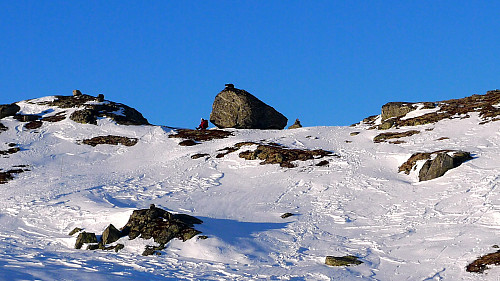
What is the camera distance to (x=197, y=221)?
24.3m

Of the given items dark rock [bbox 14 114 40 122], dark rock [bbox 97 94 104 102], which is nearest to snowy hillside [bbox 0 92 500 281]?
dark rock [bbox 14 114 40 122]

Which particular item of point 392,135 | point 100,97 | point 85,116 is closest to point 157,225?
point 392,135

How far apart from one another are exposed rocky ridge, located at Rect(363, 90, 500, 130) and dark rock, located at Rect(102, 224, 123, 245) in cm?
3505

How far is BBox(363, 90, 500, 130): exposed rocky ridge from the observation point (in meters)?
48.8

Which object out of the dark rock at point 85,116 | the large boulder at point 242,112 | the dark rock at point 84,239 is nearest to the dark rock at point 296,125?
the large boulder at point 242,112

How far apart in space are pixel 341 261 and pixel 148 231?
357 inches

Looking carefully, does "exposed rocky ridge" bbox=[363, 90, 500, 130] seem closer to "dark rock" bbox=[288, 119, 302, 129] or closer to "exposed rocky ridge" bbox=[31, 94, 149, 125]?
"dark rock" bbox=[288, 119, 302, 129]

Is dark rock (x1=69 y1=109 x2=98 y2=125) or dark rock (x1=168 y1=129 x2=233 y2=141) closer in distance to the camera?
dark rock (x1=168 y1=129 x2=233 y2=141)

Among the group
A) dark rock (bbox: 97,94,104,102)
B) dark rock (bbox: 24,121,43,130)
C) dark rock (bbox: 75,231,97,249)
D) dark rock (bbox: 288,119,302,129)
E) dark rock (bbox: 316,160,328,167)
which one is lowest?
dark rock (bbox: 75,231,97,249)

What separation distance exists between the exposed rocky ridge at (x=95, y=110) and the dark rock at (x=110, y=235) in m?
37.1

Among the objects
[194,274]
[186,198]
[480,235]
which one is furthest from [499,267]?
[186,198]

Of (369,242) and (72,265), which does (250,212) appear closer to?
(369,242)

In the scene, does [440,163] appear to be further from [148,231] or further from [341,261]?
[148,231]

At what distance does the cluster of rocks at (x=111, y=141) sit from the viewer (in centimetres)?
5031
